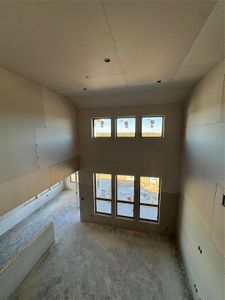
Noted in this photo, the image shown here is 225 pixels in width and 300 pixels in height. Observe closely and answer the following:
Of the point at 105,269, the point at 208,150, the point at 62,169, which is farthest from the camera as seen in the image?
the point at 62,169

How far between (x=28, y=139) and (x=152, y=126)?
3.69 metres

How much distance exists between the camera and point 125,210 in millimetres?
5293

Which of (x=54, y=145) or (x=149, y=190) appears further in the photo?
(x=149, y=190)

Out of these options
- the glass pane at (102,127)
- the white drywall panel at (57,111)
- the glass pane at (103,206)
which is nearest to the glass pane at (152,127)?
the glass pane at (102,127)

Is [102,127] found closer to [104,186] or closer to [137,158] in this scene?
[137,158]

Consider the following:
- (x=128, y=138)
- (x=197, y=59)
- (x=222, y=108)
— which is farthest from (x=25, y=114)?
(x=222, y=108)

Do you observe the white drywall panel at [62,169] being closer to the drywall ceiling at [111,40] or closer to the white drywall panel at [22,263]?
the white drywall panel at [22,263]

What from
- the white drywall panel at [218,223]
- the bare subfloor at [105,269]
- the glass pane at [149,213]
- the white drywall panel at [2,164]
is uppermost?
the white drywall panel at [2,164]

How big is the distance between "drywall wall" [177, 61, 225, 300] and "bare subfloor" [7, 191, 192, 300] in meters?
0.61

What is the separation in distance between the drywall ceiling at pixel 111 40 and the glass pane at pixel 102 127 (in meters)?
1.90

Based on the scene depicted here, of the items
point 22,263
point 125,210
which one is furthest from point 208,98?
point 22,263

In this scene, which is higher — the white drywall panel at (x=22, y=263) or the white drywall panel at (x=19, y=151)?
the white drywall panel at (x=19, y=151)

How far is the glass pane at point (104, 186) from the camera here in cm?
536

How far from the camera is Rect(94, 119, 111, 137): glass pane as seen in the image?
16.6ft
